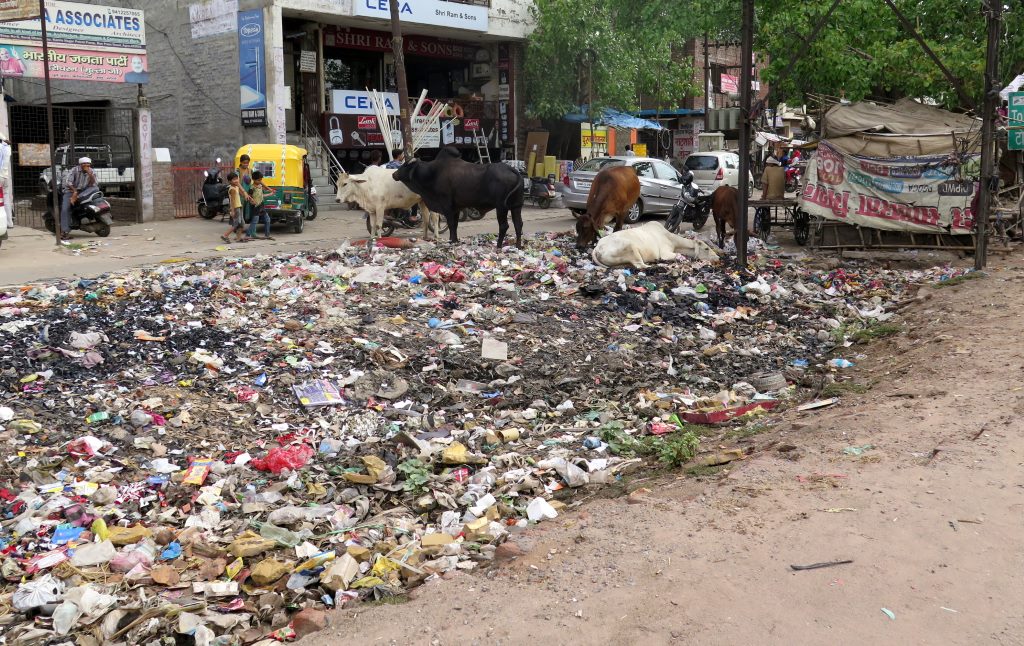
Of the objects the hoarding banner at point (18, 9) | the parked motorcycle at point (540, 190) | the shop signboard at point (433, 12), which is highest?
the shop signboard at point (433, 12)

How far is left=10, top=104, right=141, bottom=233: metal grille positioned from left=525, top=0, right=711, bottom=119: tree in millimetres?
11363

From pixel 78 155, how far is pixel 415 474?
17000mm

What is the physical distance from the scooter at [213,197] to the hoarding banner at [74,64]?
7.76ft

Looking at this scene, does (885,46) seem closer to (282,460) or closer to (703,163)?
(703,163)

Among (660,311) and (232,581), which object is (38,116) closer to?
(660,311)

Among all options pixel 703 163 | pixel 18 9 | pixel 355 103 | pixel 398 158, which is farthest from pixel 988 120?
pixel 355 103

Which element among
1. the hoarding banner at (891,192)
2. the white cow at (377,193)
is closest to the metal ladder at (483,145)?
the white cow at (377,193)

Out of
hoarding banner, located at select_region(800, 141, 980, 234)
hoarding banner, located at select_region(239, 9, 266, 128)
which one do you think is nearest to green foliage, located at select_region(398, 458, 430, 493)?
hoarding banner, located at select_region(800, 141, 980, 234)

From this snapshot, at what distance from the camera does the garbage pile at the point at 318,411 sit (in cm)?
450

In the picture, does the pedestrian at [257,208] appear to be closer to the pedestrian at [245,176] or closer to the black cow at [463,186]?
the pedestrian at [245,176]

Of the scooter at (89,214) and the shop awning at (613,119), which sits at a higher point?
the shop awning at (613,119)

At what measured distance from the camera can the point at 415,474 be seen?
5711 mm

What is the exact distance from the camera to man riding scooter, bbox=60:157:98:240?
53.8ft

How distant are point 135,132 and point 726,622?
1826cm
